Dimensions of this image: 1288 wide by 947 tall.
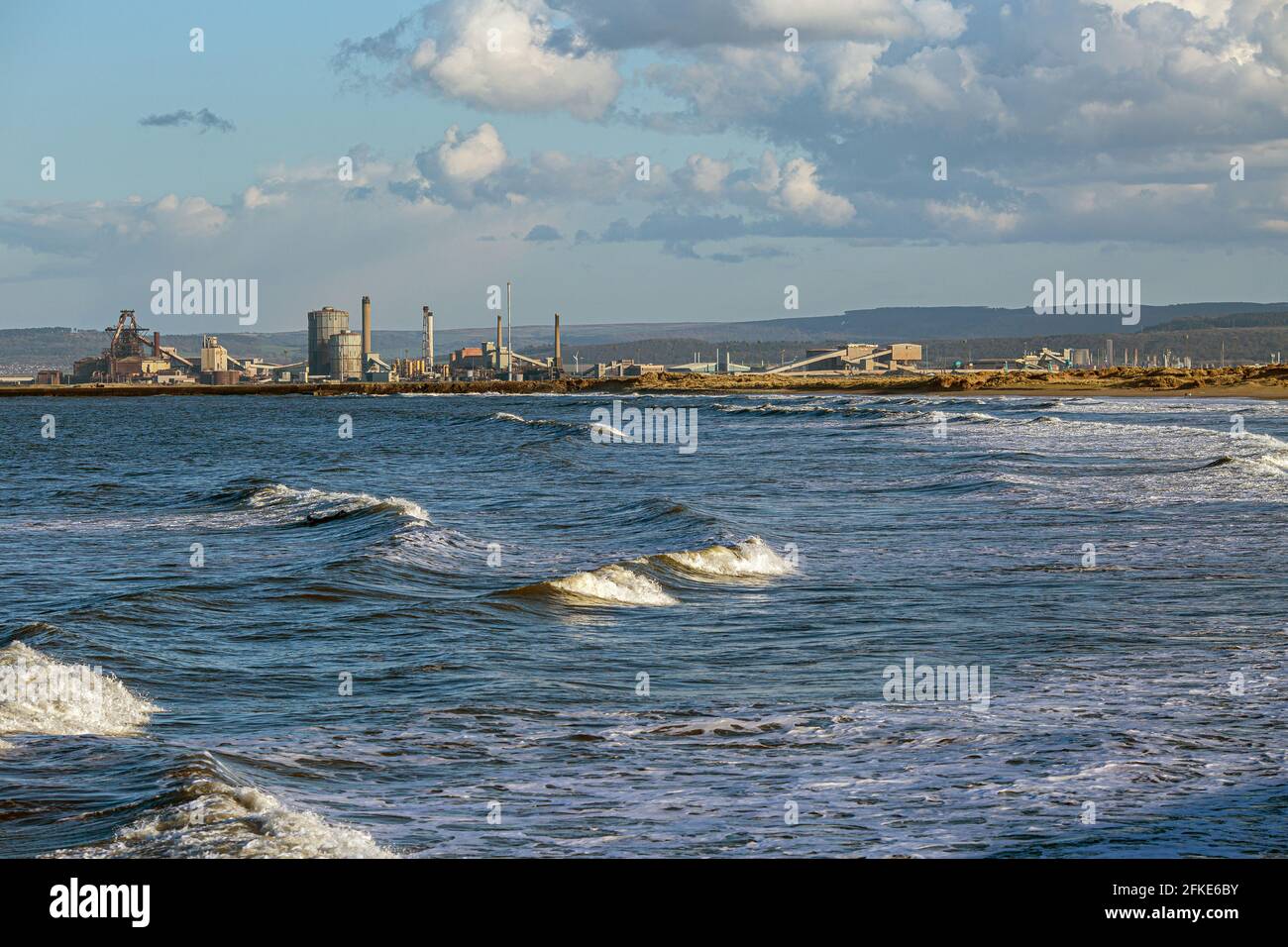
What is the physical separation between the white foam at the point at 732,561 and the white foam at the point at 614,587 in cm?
159

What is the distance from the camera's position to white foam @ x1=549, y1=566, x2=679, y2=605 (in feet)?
63.8

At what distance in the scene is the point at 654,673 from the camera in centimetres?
1441

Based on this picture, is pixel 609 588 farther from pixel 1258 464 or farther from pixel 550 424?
pixel 550 424

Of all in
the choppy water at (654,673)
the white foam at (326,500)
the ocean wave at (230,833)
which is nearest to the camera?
the ocean wave at (230,833)

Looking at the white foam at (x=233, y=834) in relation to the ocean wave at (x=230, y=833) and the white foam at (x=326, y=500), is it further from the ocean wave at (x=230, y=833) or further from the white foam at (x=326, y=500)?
the white foam at (x=326, y=500)

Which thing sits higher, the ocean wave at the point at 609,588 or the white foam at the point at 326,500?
the white foam at the point at 326,500

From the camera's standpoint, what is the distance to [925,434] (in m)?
62.9

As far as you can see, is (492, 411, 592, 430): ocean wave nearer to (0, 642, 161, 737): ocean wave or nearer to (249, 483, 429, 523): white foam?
(249, 483, 429, 523): white foam

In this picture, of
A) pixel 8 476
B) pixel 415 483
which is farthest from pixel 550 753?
pixel 8 476

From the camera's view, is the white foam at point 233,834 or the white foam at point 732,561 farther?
the white foam at point 732,561

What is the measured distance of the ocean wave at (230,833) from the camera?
28.8 ft

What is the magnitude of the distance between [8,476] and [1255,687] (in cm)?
4348
